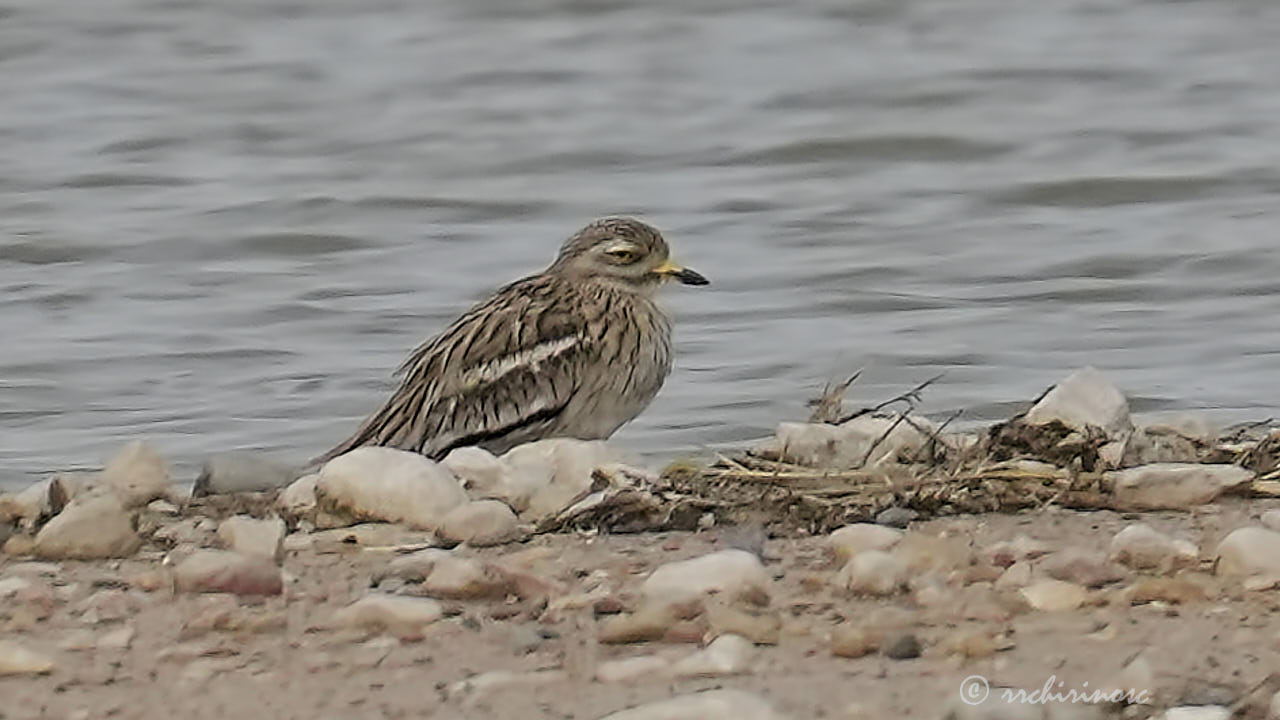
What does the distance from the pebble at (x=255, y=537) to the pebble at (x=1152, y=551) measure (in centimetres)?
183

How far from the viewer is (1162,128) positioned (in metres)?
15.5

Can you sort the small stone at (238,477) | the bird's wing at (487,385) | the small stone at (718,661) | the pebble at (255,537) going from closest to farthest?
the small stone at (718,661)
the pebble at (255,537)
the small stone at (238,477)
the bird's wing at (487,385)

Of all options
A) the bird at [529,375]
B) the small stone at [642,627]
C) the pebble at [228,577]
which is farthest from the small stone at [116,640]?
the bird at [529,375]

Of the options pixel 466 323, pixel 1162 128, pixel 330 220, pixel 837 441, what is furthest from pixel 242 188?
pixel 837 441

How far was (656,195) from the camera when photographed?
46.6 ft

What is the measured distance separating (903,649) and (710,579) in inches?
23.5

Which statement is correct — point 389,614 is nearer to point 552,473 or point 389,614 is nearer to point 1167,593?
point 1167,593

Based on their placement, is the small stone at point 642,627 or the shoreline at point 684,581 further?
the small stone at point 642,627

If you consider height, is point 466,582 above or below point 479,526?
above

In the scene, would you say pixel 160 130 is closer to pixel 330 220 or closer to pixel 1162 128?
pixel 330 220

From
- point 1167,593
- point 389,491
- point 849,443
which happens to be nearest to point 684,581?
point 1167,593

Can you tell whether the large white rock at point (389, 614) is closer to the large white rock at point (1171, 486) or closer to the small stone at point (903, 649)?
the small stone at point (903, 649)

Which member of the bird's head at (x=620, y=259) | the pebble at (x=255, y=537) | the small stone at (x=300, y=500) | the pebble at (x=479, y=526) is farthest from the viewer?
the bird's head at (x=620, y=259)

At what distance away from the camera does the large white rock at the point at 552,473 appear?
7.30 m
